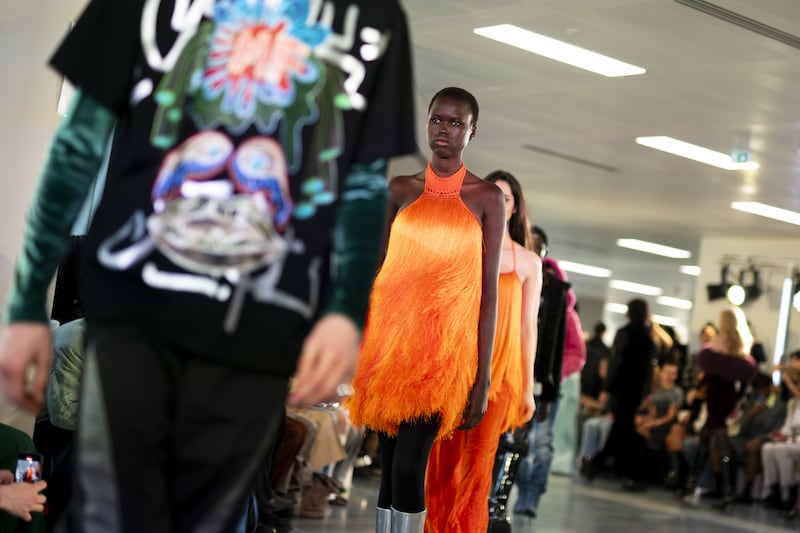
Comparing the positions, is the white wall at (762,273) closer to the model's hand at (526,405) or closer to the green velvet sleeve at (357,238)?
the model's hand at (526,405)

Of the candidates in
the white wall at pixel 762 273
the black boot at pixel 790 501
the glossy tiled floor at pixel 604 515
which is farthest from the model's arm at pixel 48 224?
the white wall at pixel 762 273

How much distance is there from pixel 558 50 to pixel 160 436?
7.15 metres

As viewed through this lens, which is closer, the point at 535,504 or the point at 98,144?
the point at 98,144

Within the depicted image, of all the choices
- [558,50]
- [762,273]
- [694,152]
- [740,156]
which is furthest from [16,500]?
[762,273]

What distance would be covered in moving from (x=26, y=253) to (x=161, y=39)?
14.3 inches

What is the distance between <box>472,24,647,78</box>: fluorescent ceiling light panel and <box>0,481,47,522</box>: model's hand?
17.2ft

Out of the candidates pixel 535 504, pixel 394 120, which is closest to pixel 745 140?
pixel 535 504

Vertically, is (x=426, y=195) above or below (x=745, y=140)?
below

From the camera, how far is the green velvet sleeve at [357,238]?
1.75 m

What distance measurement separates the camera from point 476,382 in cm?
406

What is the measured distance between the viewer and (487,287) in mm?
4055

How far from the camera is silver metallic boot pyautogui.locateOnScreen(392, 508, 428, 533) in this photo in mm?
3865

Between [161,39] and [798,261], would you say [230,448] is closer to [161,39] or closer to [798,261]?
[161,39]

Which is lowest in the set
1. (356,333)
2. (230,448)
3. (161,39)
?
(230,448)
